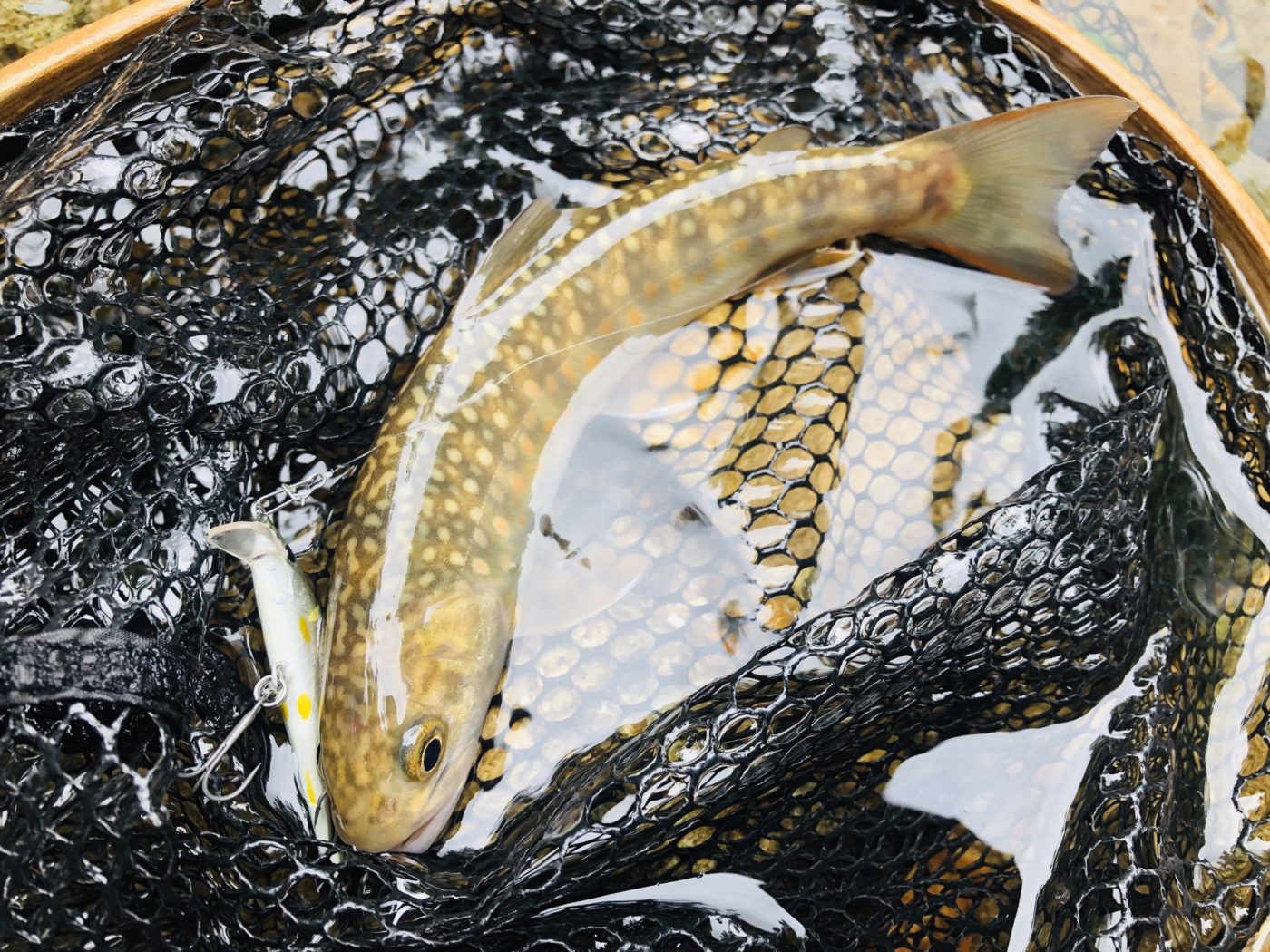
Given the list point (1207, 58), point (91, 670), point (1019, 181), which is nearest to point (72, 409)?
point (91, 670)

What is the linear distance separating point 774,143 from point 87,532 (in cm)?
172

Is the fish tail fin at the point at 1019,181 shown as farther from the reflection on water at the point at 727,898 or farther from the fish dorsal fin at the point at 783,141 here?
the reflection on water at the point at 727,898

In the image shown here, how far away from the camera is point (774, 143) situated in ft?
7.72

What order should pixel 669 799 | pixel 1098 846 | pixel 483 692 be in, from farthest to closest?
1. pixel 483 692
2. pixel 1098 846
3. pixel 669 799

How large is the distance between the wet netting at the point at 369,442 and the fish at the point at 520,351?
0.16 metres

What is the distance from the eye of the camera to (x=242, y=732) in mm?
1951

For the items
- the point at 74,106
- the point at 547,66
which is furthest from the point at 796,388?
the point at 74,106

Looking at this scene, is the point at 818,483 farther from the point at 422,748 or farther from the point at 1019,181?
the point at 422,748

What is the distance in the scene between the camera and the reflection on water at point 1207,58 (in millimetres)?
3104

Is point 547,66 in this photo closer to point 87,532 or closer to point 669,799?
point 87,532

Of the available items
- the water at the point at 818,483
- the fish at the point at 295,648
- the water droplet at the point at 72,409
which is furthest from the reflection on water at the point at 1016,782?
the water droplet at the point at 72,409

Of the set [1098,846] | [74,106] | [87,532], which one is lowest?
[1098,846]

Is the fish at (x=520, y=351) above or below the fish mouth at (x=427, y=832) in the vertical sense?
above

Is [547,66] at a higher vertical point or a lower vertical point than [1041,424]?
higher
